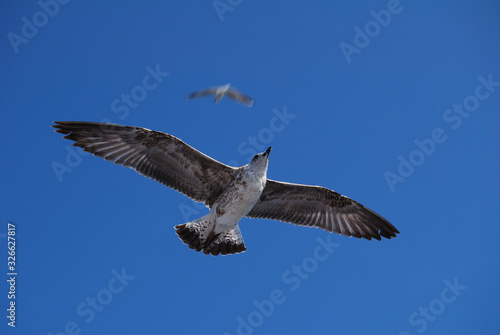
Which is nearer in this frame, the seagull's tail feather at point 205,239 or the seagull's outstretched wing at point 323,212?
the seagull's tail feather at point 205,239

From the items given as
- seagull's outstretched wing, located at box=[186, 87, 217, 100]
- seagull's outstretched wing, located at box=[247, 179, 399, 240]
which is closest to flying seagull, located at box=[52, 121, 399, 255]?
seagull's outstretched wing, located at box=[247, 179, 399, 240]

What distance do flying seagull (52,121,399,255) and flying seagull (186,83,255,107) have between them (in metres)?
1.10

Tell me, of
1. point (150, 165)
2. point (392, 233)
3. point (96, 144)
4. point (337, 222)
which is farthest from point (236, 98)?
point (392, 233)

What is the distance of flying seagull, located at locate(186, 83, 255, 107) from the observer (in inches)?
279

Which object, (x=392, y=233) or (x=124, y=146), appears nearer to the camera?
(x=124, y=146)

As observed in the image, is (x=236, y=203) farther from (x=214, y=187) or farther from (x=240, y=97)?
(x=240, y=97)

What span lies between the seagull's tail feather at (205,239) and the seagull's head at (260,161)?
4.38 feet

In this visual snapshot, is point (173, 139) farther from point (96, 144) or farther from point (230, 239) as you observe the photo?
point (230, 239)

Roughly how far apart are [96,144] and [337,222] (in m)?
4.78

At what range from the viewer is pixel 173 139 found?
8109 millimetres

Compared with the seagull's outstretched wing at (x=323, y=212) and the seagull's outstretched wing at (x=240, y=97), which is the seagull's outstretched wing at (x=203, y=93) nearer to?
the seagull's outstretched wing at (x=240, y=97)

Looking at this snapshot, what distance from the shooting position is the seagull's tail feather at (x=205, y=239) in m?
8.59

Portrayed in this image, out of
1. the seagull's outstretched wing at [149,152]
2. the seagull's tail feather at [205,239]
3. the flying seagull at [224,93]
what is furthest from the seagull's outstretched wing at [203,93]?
the seagull's tail feather at [205,239]

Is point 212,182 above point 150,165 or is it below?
below
